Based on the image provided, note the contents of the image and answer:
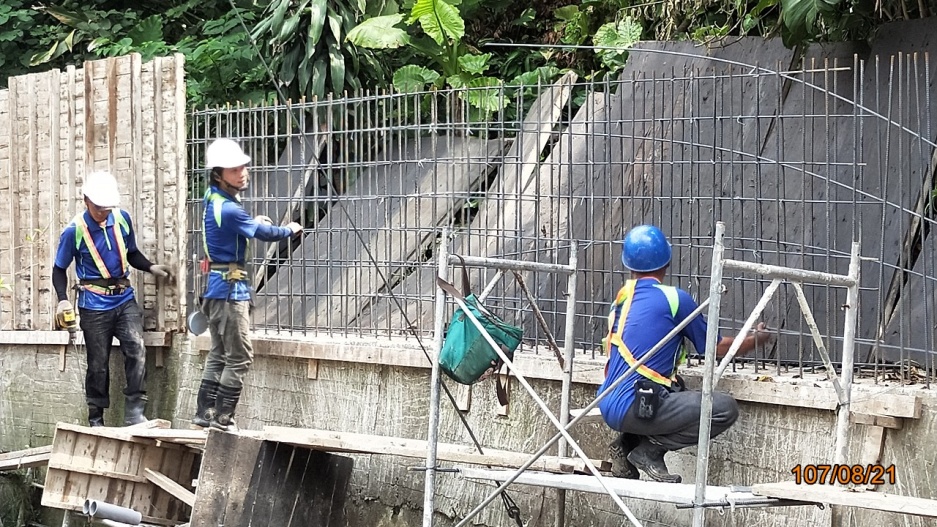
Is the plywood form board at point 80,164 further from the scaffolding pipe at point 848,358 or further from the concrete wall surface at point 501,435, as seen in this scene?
the scaffolding pipe at point 848,358

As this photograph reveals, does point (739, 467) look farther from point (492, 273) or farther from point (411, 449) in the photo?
point (492, 273)

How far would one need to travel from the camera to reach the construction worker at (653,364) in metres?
6.07

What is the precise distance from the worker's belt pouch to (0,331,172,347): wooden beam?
4948 millimetres

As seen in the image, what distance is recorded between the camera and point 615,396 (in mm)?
6188

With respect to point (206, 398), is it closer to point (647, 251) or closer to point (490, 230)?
point (490, 230)

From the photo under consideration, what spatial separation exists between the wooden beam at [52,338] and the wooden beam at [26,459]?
42.1 inches

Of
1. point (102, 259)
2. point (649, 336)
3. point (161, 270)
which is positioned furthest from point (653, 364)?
point (161, 270)

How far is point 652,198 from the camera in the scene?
7461mm

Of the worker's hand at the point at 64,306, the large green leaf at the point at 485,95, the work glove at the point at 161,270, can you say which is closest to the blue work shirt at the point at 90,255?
the worker's hand at the point at 64,306

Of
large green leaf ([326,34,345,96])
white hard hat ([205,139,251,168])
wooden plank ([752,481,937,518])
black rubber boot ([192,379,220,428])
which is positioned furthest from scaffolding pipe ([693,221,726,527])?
large green leaf ([326,34,345,96])

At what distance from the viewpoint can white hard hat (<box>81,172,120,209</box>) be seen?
8.94 metres

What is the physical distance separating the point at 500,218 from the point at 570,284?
94.0 inches

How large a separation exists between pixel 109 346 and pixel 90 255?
0.78 m

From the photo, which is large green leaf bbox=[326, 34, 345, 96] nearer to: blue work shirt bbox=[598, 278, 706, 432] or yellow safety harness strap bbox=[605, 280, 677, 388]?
yellow safety harness strap bbox=[605, 280, 677, 388]
